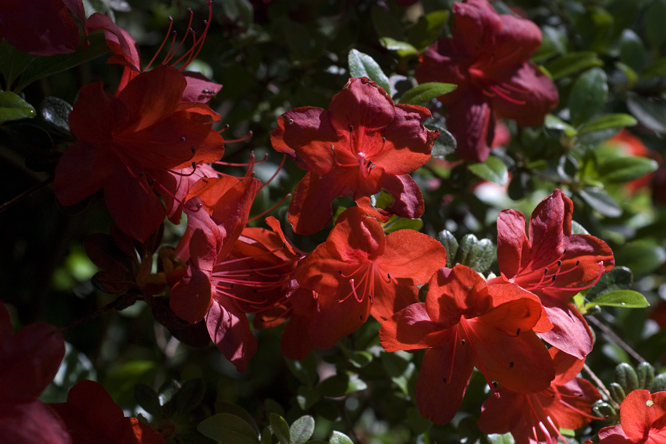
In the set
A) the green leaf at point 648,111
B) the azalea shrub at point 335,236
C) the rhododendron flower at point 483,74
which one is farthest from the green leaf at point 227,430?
the green leaf at point 648,111

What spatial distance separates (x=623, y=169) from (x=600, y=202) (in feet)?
0.45

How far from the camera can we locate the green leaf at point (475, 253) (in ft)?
3.23

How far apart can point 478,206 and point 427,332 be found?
0.67m

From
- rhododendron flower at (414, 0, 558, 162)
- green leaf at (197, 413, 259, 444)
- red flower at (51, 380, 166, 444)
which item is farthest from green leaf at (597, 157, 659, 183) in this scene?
red flower at (51, 380, 166, 444)

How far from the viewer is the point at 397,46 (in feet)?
3.81

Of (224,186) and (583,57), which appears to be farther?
(583,57)

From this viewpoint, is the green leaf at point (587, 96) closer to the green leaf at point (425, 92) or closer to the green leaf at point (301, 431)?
the green leaf at point (425, 92)

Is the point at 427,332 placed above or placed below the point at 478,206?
above

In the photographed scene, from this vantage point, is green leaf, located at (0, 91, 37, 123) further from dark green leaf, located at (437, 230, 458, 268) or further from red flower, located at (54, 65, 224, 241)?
dark green leaf, located at (437, 230, 458, 268)

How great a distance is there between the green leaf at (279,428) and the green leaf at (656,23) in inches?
53.6

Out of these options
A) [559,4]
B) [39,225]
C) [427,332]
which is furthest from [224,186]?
[559,4]

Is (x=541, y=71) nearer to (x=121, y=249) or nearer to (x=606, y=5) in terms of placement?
(x=606, y=5)

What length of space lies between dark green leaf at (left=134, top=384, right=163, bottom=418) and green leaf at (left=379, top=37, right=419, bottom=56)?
2.46 feet

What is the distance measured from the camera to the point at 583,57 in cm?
141
